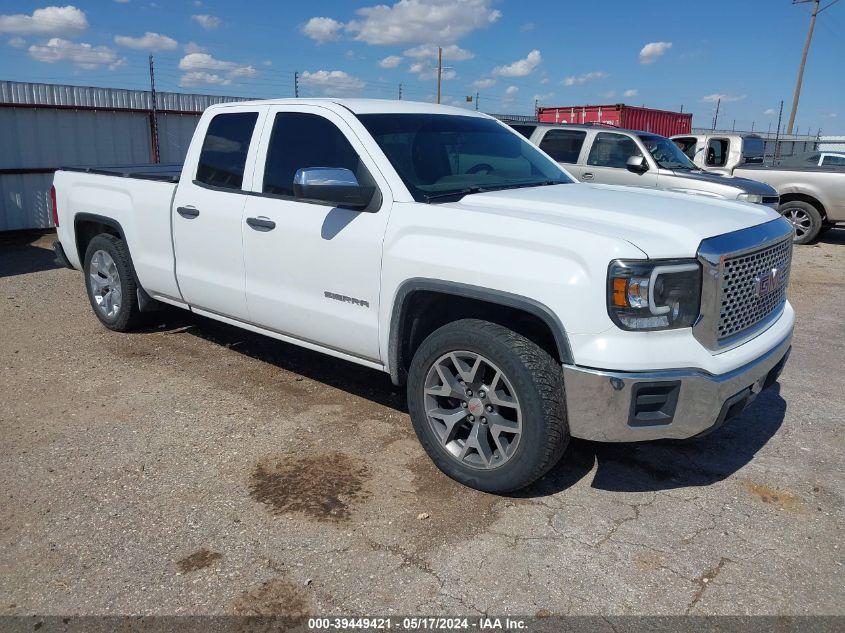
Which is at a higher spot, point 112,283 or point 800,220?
point 800,220

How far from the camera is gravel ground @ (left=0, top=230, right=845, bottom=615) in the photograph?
290 centimetres

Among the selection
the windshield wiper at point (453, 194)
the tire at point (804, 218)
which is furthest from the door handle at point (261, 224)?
the tire at point (804, 218)

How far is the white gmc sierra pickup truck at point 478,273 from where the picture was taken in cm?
310

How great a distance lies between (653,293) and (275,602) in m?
2.00

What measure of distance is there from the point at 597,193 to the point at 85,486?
3240mm

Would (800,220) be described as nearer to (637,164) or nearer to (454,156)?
(637,164)

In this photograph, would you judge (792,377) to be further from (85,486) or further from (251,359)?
(85,486)

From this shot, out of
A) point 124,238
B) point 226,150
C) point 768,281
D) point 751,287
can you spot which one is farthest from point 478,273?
point 124,238

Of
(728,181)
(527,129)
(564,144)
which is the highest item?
(527,129)

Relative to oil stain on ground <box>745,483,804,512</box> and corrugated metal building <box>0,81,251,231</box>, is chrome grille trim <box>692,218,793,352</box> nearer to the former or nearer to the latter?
oil stain on ground <box>745,483,804,512</box>

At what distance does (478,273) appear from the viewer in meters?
3.38

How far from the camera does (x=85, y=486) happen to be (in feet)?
12.1

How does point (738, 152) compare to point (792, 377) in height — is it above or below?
above

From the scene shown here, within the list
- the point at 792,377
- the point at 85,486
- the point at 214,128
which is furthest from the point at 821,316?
the point at 85,486
